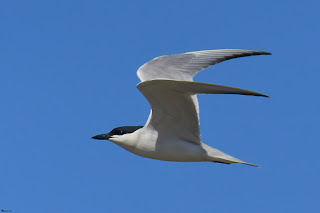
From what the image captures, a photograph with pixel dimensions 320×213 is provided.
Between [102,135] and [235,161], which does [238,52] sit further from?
[102,135]

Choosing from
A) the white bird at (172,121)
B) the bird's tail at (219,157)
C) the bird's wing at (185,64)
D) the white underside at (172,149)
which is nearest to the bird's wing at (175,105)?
the white bird at (172,121)

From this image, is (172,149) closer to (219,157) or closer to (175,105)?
(219,157)

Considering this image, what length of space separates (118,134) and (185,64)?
186 centimetres

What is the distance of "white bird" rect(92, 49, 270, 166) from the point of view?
27.8 feet

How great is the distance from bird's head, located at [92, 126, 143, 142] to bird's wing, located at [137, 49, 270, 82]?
90cm

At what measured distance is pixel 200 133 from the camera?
9.36m

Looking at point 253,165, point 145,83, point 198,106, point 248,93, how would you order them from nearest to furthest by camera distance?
point 248,93
point 145,83
point 253,165
point 198,106

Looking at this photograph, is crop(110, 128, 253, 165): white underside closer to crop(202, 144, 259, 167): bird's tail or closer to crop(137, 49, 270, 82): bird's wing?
crop(202, 144, 259, 167): bird's tail

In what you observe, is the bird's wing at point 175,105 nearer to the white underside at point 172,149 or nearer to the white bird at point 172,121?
the white bird at point 172,121

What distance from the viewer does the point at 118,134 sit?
10023 mm

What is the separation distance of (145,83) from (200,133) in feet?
5.37

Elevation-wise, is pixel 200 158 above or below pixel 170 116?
below

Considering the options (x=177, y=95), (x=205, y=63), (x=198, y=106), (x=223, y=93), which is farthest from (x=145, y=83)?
(x=205, y=63)

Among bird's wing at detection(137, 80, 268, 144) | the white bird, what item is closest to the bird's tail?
the white bird
